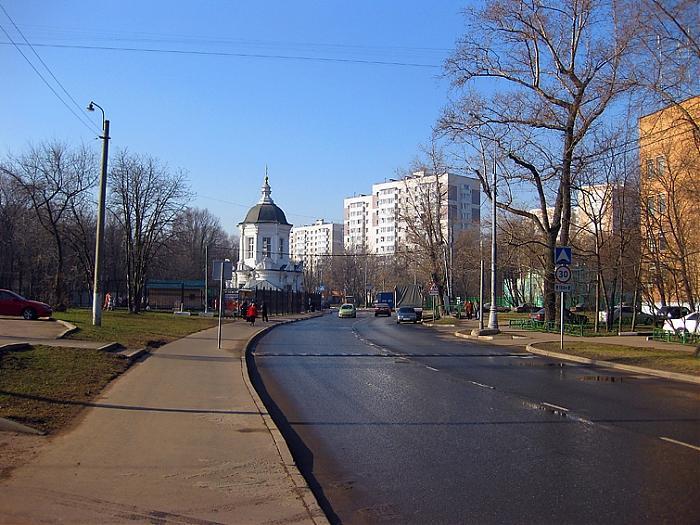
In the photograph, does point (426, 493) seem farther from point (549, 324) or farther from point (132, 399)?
point (549, 324)

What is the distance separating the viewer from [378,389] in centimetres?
1502

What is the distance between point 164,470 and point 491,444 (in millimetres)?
4288

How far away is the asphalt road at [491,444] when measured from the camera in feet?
21.5

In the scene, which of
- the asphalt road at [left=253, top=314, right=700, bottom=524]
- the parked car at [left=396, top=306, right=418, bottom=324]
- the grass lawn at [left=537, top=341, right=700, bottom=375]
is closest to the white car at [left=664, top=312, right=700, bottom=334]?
the grass lawn at [left=537, top=341, right=700, bottom=375]

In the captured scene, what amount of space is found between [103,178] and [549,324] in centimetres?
2467

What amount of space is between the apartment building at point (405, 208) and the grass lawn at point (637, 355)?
3048 cm

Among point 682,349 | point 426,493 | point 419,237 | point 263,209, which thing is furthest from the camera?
point 263,209

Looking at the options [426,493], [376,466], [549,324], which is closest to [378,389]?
[376,466]

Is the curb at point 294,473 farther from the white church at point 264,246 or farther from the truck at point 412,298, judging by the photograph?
the white church at point 264,246

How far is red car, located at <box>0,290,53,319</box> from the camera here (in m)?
31.7

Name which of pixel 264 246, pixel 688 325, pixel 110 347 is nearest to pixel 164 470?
pixel 110 347

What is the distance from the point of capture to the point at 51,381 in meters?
12.7

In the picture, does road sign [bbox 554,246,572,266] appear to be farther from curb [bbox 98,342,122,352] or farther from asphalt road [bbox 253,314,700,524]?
curb [bbox 98,342,122,352]

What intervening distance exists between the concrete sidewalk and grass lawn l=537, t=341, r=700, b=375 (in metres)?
12.8
